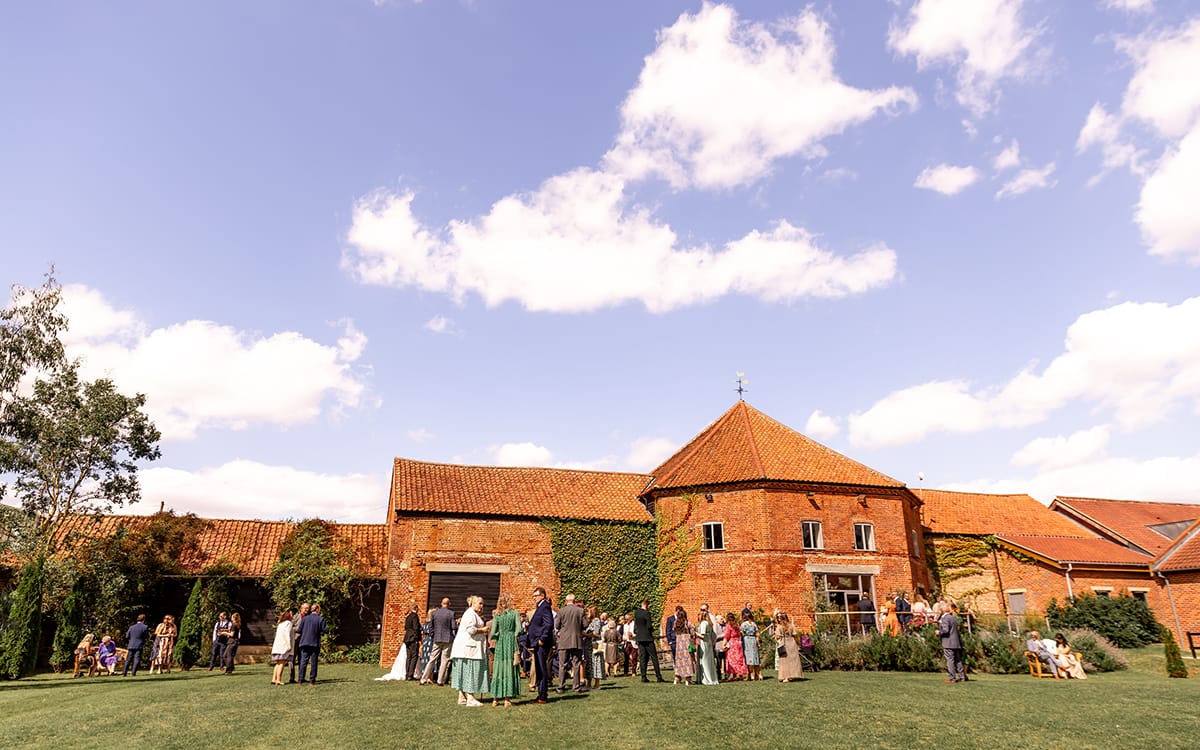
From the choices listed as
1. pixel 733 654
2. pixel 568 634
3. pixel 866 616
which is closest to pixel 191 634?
pixel 568 634

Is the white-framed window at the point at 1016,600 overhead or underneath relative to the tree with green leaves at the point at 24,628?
overhead

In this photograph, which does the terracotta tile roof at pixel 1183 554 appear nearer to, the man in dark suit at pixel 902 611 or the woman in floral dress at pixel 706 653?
the man in dark suit at pixel 902 611

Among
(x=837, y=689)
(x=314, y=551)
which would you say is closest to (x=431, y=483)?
(x=314, y=551)

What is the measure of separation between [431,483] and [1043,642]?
68.8 feet

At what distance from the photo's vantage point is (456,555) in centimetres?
2552

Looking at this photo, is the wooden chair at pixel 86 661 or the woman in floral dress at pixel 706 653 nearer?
the woman in floral dress at pixel 706 653

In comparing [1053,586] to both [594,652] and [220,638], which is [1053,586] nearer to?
[594,652]

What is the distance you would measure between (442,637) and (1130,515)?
3905 centimetres

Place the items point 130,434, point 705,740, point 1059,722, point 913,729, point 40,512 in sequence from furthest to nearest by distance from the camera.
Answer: point 130,434 → point 40,512 → point 1059,722 → point 913,729 → point 705,740

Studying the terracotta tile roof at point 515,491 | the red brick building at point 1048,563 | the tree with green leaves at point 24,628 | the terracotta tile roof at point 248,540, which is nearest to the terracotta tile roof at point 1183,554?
the red brick building at point 1048,563

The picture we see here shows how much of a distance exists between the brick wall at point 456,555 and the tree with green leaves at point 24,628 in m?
10.5

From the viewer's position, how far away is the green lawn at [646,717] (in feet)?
29.5

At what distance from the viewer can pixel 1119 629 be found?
25531mm

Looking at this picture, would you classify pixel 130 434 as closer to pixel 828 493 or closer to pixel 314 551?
pixel 314 551
